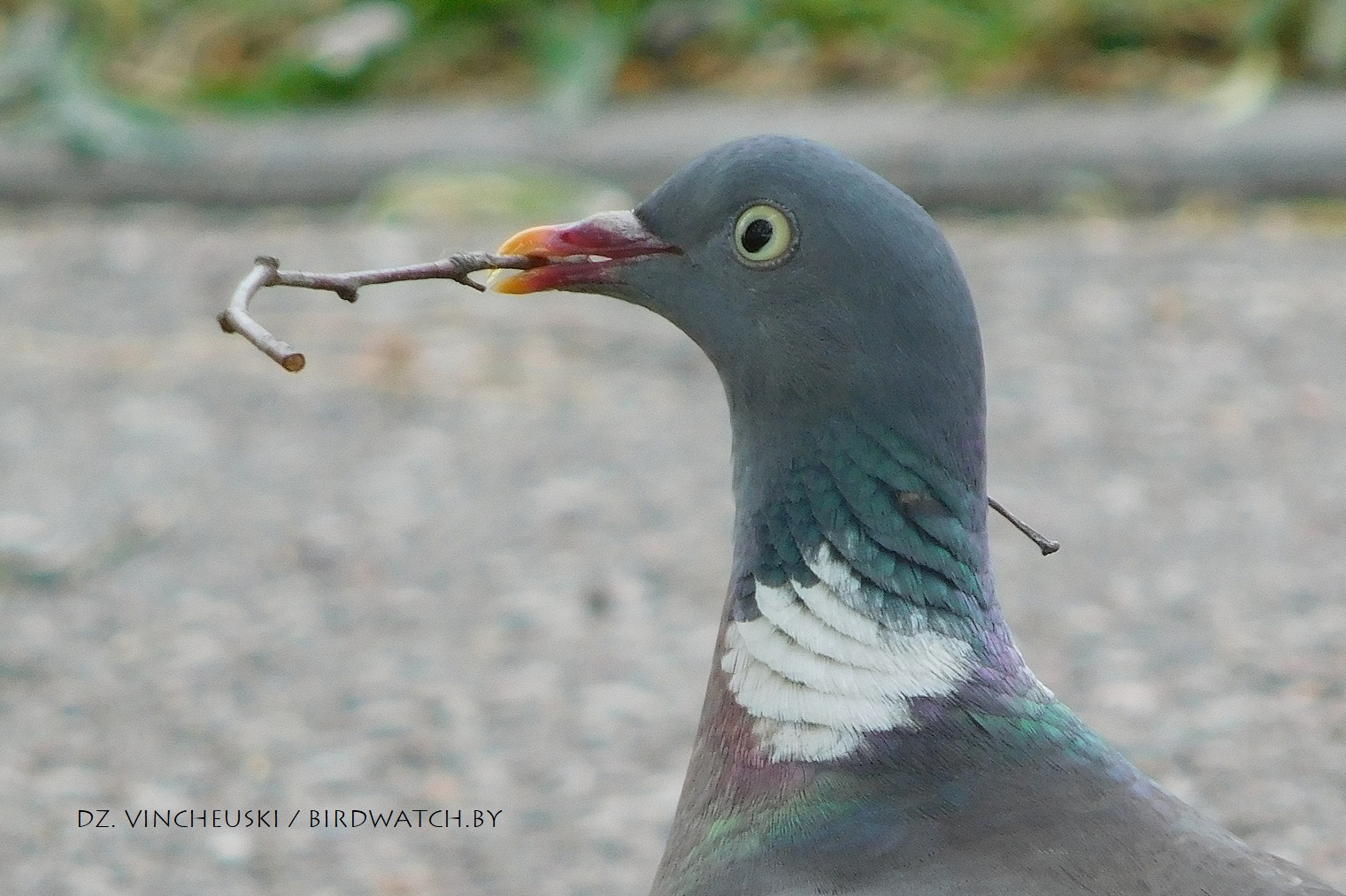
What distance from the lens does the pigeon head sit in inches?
75.9

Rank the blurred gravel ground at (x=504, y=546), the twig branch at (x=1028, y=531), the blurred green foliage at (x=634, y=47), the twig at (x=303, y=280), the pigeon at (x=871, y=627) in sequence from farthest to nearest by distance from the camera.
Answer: the blurred green foliage at (x=634, y=47) < the blurred gravel ground at (x=504, y=546) < the twig branch at (x=1028, y=531) < the pigeon at (x=871, y=627) < the twig at (x=303, y=280)

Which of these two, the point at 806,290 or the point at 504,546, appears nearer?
the point at 806,290

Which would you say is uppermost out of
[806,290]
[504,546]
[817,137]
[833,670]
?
[817,137]

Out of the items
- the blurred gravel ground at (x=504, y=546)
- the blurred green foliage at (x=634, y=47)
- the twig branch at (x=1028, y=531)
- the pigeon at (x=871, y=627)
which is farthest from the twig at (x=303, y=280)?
the blurred green foliage at (x=634, y=47)

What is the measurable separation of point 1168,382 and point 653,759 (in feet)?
7.17

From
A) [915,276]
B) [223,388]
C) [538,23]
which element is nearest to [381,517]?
[223,388]

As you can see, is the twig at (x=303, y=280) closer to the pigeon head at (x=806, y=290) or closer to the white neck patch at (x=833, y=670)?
the pigeon head at (x=806, y=290)

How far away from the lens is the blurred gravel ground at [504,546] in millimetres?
3398

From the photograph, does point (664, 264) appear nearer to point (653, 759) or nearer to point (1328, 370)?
point (653, 759)

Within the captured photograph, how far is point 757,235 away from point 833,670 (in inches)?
17.4

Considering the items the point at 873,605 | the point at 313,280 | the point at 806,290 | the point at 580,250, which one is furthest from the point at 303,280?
the point at 873,605

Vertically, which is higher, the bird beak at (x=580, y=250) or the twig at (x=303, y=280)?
the bird beak at (x=580, y=250)

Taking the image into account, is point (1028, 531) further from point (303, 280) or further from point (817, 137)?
point (817, 137)

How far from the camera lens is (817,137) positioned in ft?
22.0
